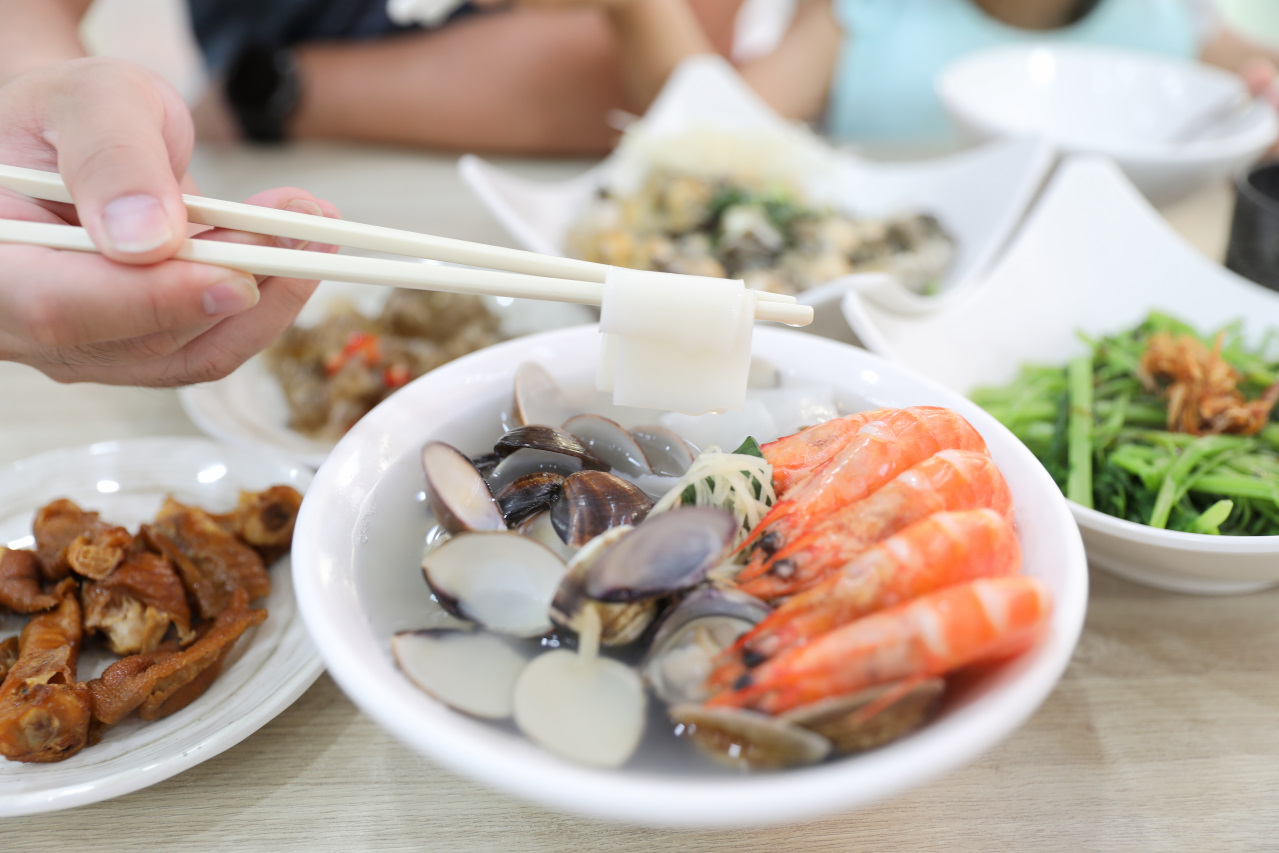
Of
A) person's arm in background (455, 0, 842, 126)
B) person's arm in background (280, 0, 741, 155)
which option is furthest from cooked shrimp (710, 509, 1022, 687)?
person's arm in background (280, 0, 741, 155)

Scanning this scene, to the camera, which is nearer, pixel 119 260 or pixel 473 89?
pixel 119 260

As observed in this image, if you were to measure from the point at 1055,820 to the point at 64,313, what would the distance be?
1.28 m

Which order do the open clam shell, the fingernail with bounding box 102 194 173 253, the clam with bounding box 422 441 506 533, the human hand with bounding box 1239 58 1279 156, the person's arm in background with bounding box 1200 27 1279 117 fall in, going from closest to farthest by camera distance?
the open clam shell
the fingernail with bounding box 102 194 173 253
the clam with bounding box 422 441 506 533
the human hand with bounding box 1239 58 1279 156
the person's arm in background with bounding box 1200 27 1279 117

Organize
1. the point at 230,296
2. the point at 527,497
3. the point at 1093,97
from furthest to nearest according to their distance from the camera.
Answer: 1. the point at 1093,97
2. the point at 527,497
3. the point at 230,296

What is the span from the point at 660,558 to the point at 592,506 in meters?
0.16

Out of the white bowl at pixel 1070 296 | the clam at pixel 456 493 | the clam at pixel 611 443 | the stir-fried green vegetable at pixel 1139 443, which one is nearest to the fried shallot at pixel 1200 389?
the stir-fried green vegetable at pixel 1139 443

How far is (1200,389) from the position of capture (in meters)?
1.33

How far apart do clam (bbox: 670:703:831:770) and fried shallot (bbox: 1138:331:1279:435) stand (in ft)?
3.50

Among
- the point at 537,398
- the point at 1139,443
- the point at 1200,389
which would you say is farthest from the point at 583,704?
the point at 1200,389

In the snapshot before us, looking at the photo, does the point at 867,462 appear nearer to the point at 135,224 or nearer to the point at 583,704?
the point at 583,704

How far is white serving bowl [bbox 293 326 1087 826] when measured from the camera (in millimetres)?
596

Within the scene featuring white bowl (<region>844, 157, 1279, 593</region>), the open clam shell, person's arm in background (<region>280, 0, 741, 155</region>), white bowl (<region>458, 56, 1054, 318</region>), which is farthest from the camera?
person's arm in background (<region>280, 0, 741, 155</region>)

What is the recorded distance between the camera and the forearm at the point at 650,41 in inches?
116

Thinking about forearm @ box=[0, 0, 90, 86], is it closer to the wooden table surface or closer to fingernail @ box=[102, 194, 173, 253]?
fingernail @ box=[102, 194, 173, 253]
